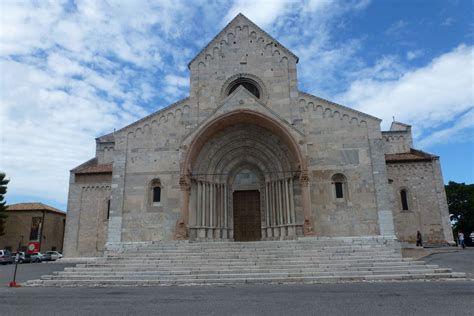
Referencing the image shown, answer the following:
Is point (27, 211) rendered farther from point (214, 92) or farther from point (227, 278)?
point (227, 278)

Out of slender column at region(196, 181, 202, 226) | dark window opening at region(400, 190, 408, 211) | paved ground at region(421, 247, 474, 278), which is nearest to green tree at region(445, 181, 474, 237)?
dark window opening at region(400, 190, 408, 211)

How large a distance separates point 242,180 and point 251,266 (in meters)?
7.79

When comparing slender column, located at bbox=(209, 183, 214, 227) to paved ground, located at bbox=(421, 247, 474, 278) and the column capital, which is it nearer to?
the column capital

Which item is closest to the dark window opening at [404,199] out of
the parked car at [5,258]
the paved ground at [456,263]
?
the paved ground at [456,263]

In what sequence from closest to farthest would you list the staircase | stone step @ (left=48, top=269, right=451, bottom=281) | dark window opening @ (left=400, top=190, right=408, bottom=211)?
the staircase, stone step @ (left=48, top=269, right=451, bottom=281), dark window opening @ (left=400, top=190, right=408, bottom=211)

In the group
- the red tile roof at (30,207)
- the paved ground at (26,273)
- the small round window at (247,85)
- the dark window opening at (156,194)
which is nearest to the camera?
the paved ground at (26,273)

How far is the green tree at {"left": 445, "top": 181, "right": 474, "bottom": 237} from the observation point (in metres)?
39.7

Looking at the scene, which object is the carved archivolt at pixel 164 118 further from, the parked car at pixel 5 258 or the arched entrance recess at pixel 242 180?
the parked car at pixel 5 258

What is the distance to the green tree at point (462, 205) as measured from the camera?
130ft

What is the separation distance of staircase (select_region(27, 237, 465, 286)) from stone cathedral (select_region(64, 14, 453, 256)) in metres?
2.36

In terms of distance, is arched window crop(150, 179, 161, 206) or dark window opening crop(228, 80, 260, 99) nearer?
arched window crop(150, 179, 161, 206)

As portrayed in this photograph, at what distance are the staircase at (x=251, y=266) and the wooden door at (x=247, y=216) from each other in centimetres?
414

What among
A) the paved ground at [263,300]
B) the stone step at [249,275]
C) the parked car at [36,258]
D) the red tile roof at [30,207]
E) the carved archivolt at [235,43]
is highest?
the carved archivolt at [235,43]

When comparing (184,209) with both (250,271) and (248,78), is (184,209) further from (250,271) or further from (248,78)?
(248,78)
